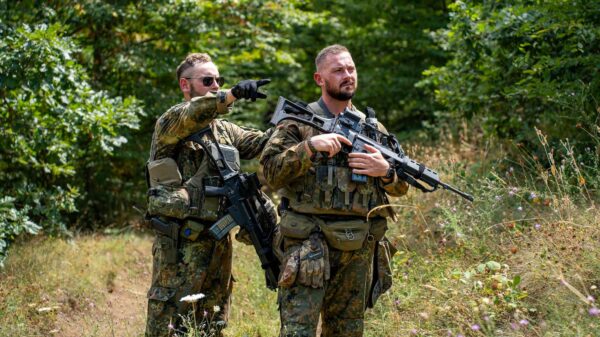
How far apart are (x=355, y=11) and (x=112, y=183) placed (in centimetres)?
605

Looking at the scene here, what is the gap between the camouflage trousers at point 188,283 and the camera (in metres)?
4.75

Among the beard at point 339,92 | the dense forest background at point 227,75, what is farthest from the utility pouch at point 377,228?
the dense forest background at point 227,75

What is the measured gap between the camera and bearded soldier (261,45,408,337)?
4.05m

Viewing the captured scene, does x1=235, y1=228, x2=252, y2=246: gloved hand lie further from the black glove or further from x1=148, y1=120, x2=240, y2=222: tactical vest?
the black glove

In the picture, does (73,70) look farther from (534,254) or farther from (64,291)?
(534,254)

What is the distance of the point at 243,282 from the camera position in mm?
7305

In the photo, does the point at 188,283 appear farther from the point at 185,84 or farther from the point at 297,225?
the point at 185,84

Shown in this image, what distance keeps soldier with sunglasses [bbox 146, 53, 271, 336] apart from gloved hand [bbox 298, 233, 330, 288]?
0.97 metres

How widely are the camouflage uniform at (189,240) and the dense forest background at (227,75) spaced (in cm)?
282

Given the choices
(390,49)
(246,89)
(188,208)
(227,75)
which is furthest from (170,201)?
(390,49)

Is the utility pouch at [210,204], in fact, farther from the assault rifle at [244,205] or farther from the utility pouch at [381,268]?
the utility pouch at [381,268]

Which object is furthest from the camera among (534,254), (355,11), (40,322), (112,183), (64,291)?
(355,11)

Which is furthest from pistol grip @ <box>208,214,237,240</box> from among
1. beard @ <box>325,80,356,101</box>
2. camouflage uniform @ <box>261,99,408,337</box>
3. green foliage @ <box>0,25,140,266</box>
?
green foliage @ <box>0,25,140,266</box>

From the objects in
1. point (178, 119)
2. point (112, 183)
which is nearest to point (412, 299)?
point (178, 119)
